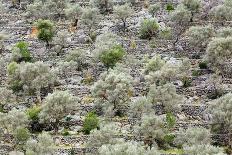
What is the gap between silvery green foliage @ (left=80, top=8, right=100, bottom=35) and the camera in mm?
90438

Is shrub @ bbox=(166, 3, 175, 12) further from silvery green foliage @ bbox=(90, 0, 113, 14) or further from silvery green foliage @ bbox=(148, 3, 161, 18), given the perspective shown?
silvery green foliage @ bbox=(90, 0, 113, 14)

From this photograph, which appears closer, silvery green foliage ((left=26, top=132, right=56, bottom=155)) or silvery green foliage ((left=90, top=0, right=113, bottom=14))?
silvery green foliage ((left=26, top=132, right=56, bottom=155))

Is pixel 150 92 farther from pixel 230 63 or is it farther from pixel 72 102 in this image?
pixel 230 63

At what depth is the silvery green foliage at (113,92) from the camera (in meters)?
67.2

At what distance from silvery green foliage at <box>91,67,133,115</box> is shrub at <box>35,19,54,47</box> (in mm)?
19542

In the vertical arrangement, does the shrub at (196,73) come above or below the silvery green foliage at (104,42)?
below

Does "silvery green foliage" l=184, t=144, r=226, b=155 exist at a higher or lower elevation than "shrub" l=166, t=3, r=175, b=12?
lower

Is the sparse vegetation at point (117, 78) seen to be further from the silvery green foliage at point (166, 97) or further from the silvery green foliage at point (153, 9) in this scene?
the silvery green foliage at point (153, 9)

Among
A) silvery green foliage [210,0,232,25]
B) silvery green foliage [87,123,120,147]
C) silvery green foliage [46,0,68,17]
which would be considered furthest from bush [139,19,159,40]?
silvery green foliage [87,123,120,147]

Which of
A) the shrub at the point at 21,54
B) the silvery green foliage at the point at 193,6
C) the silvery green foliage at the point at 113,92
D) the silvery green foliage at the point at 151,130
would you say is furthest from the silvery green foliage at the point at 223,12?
the silvery green foliage at the point at 151,130

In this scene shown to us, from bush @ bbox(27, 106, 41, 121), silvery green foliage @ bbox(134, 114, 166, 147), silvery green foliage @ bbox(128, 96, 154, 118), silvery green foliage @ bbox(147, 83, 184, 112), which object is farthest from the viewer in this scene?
silvery green foliage @ bbox(147, 83, 184, 112)

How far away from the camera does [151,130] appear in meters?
60.4

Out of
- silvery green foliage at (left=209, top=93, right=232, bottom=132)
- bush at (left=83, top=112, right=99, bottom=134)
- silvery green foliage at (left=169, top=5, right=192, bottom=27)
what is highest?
silvery green foliage at (left=169, top=5, right=192, bottom=27)

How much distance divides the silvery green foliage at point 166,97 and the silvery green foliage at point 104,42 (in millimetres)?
12605
